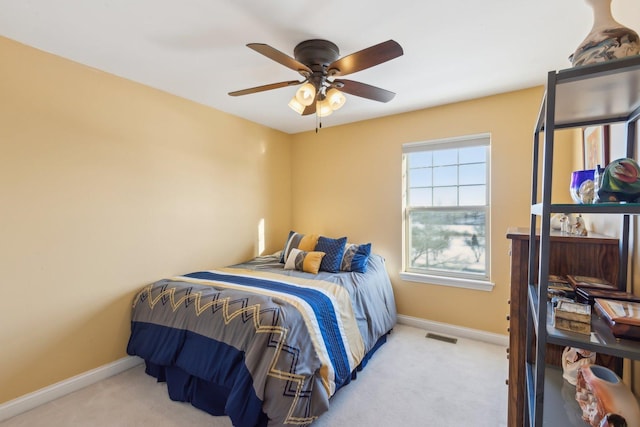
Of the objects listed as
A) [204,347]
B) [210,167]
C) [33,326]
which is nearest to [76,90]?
[210,167]

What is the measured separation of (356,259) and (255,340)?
1476mm

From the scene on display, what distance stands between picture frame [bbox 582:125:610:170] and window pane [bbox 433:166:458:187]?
1.14m

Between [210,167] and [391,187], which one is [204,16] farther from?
[391,187]

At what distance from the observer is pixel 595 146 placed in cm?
168

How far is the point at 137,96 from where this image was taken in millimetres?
2502

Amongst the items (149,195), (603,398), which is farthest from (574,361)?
(149,195)

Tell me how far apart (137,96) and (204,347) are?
2.14m

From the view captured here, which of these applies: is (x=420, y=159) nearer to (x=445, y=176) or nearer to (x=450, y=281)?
(x=445, y=176)

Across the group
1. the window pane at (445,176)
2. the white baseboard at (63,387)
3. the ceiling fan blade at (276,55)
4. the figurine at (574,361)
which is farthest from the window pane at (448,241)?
the white baseboard at (63,387)

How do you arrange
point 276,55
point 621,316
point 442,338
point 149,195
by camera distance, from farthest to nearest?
point 442,338 < point 149,195 < point 276,55 < point 621,316

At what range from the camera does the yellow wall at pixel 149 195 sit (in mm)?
1960

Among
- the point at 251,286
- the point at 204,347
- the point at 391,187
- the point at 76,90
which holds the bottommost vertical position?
the point at 204,347

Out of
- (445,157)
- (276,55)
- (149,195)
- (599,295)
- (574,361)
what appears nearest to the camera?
(599,295)

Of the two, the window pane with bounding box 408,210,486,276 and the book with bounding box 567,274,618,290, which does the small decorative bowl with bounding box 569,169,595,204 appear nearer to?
the book with bounding box 567,274,618,290
